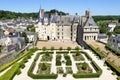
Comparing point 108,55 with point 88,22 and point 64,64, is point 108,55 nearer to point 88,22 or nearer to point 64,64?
point 64,64

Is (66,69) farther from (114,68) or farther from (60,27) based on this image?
(60,27)

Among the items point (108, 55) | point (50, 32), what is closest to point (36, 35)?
point (50, 32)

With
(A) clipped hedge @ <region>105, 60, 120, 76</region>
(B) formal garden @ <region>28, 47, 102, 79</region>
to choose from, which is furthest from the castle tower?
(A) clipped hedge @ <region>105, 60, 120, 76</region>

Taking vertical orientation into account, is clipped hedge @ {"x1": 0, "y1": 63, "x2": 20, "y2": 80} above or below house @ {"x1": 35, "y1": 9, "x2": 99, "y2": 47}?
below

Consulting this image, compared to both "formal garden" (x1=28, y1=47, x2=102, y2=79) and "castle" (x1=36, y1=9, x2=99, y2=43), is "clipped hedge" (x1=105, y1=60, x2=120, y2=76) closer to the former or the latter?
"formal garden" (x1=28, y1=47, x2=102, y2=79)

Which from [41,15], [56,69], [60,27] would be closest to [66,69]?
[56,69]

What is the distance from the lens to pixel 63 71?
1367 inches

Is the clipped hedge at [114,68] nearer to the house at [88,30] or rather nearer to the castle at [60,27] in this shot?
the house at [88,30]

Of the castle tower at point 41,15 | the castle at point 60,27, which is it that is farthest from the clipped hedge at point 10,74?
the castle tower at point 41,15

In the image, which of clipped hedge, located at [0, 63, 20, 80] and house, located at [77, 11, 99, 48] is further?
house, located at [77, 11, 99, 48]

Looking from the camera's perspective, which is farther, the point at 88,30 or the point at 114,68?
the point at 88,30

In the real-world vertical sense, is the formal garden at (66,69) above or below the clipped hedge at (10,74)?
below

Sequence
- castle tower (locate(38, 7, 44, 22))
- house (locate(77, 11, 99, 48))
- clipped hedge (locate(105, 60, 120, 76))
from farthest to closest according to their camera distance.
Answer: castle tower (locate(38, 7, 44, 22)), house (locate(77, 11, 99, 48)), clipped hedge (locate(105, 60, 120, 76))

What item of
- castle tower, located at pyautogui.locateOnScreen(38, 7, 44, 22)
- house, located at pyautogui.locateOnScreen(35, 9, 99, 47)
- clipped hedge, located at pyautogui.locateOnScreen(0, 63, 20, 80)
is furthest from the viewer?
castle tower, located at pyautogui.locateOnScreen(38, 7, 44, 22)
